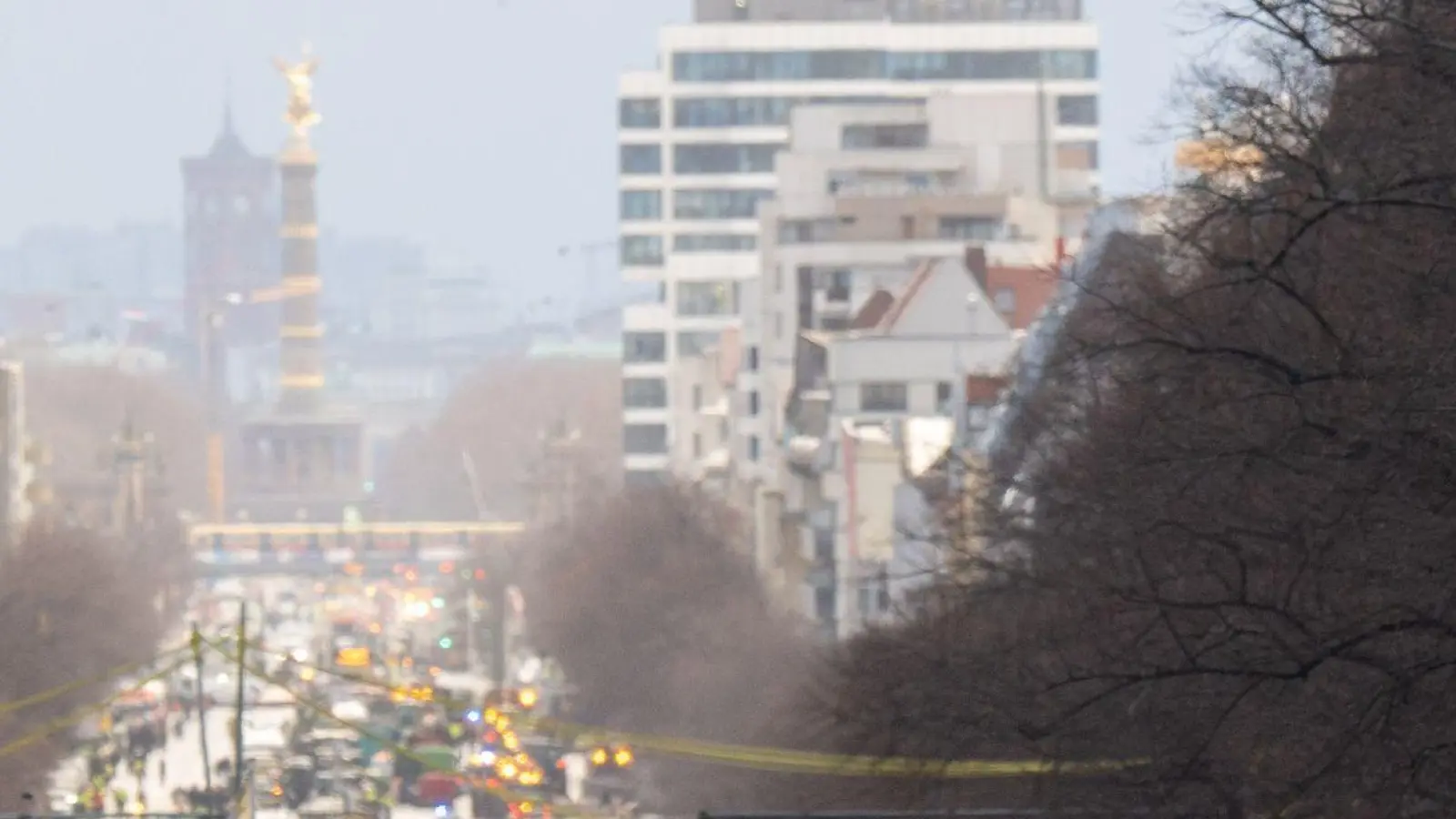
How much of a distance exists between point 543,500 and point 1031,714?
160 meters

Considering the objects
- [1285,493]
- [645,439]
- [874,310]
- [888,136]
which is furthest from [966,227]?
[1285,493]

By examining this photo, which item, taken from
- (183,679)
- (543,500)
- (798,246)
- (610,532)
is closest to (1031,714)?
(610,532)

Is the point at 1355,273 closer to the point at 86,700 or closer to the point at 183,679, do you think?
the point at 86,700

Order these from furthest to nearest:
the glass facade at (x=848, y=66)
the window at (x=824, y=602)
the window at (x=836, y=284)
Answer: the glass facade at (x=848, y=66), the window at (x=836, y=284), the window at (x=824, y=602)

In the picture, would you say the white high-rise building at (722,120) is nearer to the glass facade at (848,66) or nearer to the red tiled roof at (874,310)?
the glass facade at (848,66)

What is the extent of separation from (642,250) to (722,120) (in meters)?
5.46

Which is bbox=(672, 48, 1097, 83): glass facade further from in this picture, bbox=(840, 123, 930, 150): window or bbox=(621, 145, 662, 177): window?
bbox=(840, 123, 930, 150): window

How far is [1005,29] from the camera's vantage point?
481 ft

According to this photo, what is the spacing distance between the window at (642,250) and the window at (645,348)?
11.7ft

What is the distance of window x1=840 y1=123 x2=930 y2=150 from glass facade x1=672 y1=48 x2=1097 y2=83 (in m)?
27.9

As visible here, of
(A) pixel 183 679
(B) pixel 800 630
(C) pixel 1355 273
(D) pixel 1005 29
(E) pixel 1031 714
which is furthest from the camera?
(D) pixel 1005 29

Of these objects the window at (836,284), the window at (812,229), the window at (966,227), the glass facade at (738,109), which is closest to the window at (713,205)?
the glass facade at (738,109)

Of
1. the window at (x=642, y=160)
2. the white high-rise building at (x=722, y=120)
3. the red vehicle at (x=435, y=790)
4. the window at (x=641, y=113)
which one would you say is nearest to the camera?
the red vehicle at (x=435, y=790)

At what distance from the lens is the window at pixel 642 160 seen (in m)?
147
